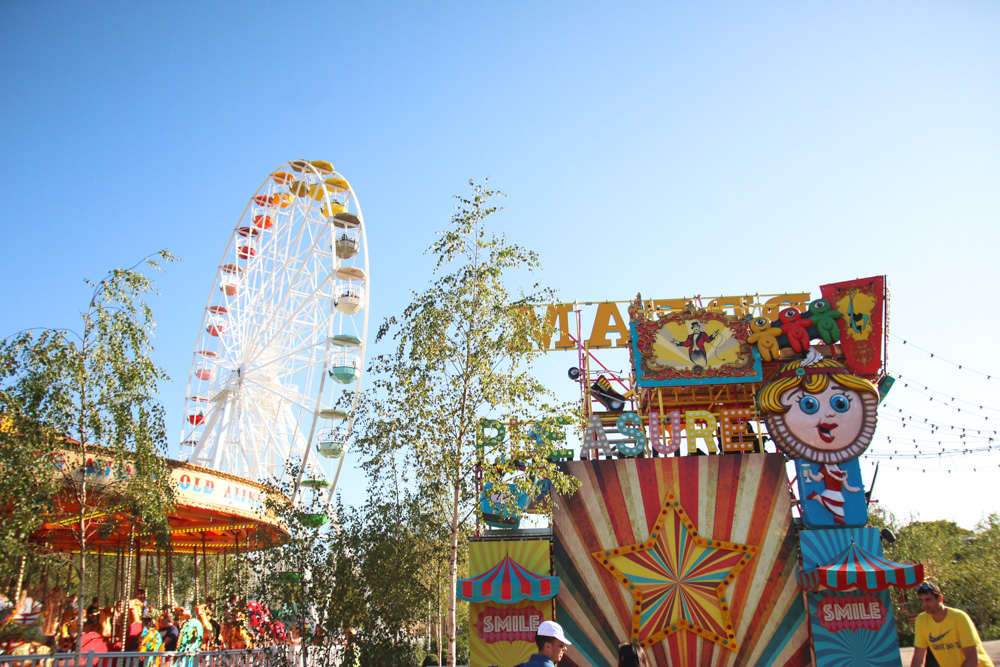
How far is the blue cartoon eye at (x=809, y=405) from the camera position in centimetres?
1423

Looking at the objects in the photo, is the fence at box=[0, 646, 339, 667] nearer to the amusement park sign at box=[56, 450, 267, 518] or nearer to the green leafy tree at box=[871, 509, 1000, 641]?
the amusement park sign at box=[56, 450, 267, 518]

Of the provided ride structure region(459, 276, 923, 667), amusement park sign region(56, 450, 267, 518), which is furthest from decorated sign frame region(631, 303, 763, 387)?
amusement park sign region(56, 450, 267, 518)

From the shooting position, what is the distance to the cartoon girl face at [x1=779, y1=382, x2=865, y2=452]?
1401cm

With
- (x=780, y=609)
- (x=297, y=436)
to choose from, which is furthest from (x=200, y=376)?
(x=780, y=609)

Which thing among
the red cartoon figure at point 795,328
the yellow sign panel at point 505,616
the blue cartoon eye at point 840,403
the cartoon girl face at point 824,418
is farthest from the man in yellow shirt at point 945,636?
the red cartoon figure at point 795,328

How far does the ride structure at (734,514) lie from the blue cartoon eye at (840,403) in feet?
0.09

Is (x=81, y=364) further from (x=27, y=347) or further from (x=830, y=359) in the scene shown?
(x=830, y=359)

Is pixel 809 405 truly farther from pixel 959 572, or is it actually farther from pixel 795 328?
pixel 959 572

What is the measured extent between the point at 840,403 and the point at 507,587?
7.47 m

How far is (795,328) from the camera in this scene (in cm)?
1520

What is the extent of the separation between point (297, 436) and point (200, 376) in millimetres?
6962

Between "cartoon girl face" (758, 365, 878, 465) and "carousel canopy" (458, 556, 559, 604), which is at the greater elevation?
"cartoon girl face" (758, 365, 878, 465)

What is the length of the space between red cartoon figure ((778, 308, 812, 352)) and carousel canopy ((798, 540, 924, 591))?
4.44 m

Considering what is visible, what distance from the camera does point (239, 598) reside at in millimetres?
10914
